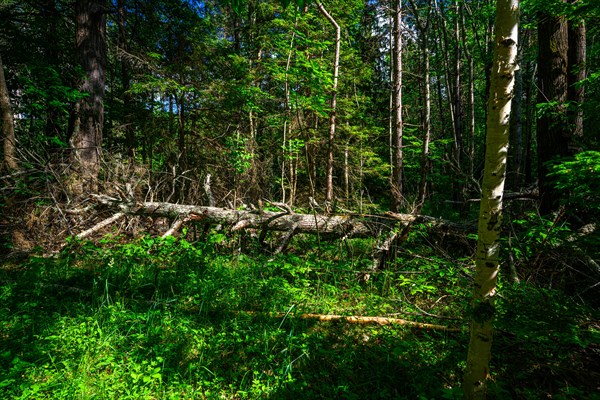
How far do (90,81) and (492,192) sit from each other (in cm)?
812

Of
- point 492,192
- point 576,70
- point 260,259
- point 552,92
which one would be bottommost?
point 260,259

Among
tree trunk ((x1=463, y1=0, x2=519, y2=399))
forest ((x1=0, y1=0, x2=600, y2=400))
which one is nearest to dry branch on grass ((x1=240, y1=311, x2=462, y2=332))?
forest ((x1=0, y1=0, x2=600, y2=400))

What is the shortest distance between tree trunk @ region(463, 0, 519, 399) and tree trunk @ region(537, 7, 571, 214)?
3.67 metres

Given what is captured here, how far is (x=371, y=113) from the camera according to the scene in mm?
16297

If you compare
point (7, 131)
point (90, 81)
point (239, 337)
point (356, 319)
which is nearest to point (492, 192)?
point (356, 319)

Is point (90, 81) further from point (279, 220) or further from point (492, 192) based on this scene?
point (492, 192)

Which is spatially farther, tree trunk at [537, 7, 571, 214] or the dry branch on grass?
tree trunk at [537, 7, 571, 214]

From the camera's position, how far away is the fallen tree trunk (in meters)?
5.23

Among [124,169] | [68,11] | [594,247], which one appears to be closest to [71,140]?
[124,169]

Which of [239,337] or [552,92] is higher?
[552,92]

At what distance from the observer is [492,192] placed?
181 cm

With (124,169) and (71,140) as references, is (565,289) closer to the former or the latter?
(124,169)

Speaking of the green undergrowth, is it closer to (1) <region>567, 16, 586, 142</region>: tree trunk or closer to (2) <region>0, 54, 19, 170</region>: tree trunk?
(2) <region>0, 54, 19, 170</region>: tree trunk

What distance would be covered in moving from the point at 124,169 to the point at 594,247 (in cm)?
842
